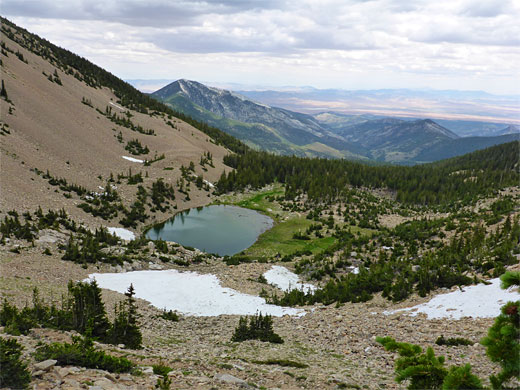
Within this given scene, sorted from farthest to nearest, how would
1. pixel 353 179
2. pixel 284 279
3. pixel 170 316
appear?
pixel 353 179
pixel 284 279
pixel 170 316

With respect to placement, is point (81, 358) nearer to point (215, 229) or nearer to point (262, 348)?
point (262, 348)

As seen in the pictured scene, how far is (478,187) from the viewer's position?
87.9 meters

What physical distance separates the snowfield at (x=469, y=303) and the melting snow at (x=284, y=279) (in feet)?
42.2

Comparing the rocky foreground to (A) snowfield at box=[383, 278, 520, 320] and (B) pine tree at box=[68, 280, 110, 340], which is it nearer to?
(A) snowfield at box=[383, 278, 520, 320]

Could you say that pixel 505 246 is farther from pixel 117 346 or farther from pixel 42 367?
pixel 42 367

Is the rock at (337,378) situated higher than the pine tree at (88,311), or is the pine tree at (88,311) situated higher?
the rock at (337,378)

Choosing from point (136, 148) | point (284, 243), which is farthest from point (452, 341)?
point (136, 148)

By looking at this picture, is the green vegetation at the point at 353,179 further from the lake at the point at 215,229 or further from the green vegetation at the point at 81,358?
the green vegetation at the point at 81,358

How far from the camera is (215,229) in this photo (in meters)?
60.6

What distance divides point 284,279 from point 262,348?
1788cm

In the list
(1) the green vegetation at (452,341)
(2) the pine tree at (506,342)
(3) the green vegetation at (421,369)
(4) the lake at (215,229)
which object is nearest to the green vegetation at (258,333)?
(1) the green vegetation at (452,341)

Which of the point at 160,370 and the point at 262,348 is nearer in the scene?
the point at 160,370

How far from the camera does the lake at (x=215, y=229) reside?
53.1 m

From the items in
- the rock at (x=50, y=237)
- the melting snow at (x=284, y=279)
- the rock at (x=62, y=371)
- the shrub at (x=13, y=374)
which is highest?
the shrub at (x=13, y=374)
